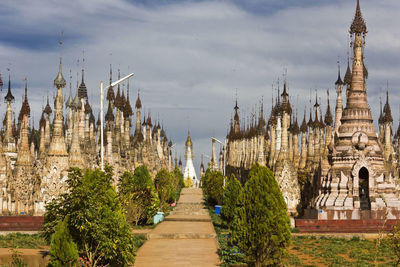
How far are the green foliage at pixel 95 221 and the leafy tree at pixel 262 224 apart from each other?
316cm

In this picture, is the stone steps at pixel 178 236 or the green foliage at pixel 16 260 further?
the stone steps at pixel 178 236

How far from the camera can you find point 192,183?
408 feet

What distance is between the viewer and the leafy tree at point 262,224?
608 inches

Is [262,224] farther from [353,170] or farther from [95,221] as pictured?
[353,170]

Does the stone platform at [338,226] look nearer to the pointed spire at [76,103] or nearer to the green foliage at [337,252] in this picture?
the green foliage at [337,252]

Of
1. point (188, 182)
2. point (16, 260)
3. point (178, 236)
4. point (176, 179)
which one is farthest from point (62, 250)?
point (188, 182)

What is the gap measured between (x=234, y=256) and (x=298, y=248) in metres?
7.05

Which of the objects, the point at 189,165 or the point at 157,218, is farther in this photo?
the point at 189,165

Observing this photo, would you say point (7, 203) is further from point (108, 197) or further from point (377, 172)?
point (377, 172)

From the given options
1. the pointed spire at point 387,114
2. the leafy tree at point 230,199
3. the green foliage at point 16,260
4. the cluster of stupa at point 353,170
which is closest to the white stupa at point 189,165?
Result: the pointed spire at point 387,114

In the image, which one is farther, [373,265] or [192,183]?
[192,183]

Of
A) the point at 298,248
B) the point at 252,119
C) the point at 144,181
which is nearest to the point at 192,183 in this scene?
the point at 252,119

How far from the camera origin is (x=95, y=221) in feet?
46.2

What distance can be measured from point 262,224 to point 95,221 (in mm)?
Result: 4558
